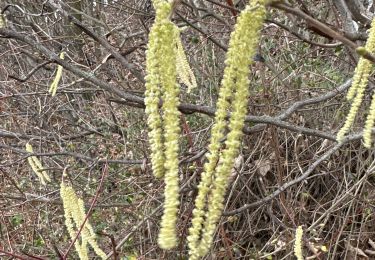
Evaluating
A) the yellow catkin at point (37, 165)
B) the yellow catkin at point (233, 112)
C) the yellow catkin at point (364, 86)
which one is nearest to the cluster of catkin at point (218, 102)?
the yellow catkin at point (233, 112)

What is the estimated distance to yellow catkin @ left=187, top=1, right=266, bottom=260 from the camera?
94 cm

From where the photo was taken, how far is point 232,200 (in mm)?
4070

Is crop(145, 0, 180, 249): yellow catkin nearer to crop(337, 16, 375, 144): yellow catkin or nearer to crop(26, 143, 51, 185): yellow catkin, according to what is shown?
crop(337, 16, 375, 144): yellow catkin

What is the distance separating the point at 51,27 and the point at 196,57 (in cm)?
179

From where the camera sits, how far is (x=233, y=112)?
99 centimetres

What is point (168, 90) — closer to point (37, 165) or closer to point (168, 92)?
point (168, 92)

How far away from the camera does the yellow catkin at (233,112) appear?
0.94m

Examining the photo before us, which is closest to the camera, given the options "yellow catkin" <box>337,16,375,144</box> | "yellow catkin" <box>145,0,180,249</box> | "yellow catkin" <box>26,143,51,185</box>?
"yellow catkin" <box>145,0,180,249</box>

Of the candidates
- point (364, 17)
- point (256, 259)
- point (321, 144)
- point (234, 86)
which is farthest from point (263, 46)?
point (234, 86)

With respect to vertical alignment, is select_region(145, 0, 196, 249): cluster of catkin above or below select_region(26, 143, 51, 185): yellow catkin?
above

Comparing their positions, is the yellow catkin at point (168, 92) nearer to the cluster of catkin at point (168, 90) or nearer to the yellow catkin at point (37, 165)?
the cluster of catkin at point (168, 90)

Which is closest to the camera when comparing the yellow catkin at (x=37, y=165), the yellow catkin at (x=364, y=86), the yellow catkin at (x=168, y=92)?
the yellow catkin at (x=168, y=92)

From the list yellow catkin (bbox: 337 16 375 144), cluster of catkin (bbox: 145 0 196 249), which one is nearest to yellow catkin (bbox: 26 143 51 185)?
yellow catkin (bbox: 337 16 375 144)

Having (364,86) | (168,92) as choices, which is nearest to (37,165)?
(364,86)
